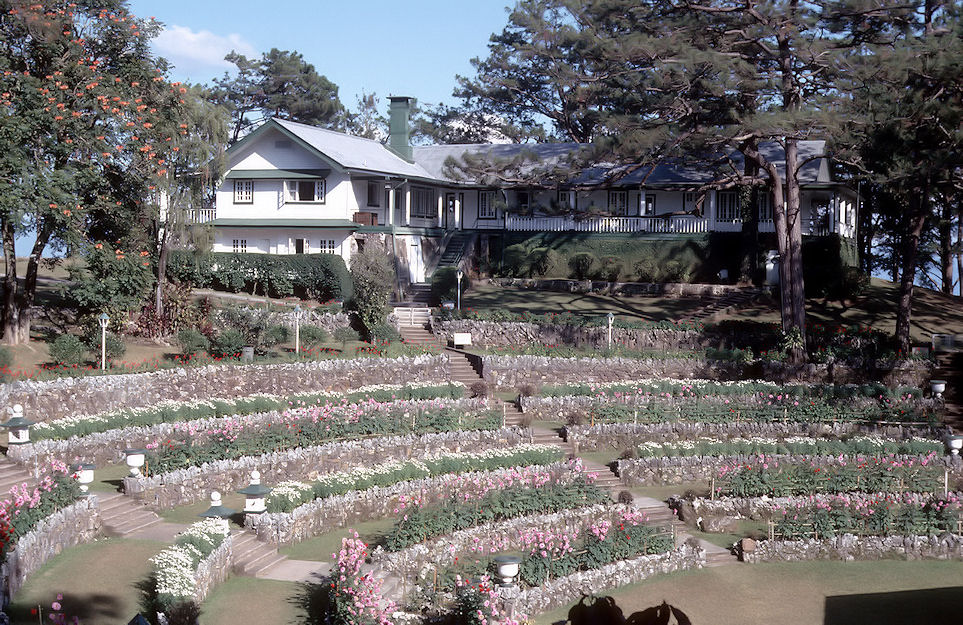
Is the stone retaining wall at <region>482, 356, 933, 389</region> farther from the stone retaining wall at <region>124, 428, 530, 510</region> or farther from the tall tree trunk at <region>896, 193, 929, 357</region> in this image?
the stone retaining wall at <region>124, 428, 530, 510</region>

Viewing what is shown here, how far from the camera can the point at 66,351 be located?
27.4 m

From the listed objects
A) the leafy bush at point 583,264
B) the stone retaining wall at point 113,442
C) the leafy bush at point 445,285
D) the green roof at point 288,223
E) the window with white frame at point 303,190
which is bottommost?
the stone retaining wall at point 113,442

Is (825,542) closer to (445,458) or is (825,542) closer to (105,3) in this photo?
(445,458)

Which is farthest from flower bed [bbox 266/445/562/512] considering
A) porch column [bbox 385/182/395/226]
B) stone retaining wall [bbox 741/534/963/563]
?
porch column [bbox 385/182/395/226]

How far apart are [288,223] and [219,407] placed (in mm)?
19587

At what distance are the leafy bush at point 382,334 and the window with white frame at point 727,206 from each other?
759 inches

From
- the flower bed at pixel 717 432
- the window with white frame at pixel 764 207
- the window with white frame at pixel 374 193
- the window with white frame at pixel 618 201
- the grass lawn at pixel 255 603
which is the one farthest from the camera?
the window with white frame at pixel 618 201

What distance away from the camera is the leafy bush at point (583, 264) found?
4562 centimetres

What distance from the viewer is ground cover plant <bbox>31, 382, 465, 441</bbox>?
22797 mm

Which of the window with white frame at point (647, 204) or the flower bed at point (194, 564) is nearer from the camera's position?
the flower bed at point (194, 564)

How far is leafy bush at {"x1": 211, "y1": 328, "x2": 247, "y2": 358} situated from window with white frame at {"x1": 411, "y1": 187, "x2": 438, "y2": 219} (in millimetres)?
18916

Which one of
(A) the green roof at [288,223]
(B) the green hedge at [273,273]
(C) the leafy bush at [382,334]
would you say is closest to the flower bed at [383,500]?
(C) the leafy bush at [382,334]

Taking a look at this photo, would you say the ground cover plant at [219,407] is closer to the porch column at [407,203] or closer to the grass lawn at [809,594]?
the grass lawn at [809,594]

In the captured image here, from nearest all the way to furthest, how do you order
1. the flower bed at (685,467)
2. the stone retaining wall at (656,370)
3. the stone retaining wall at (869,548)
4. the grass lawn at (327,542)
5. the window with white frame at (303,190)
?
the grass lawn at (327,542) → the stone retaining wall at (869,548) → the flower bed at (685,467) → the stone retaining wall at (656,370) → the window with white frame at (303,190)
